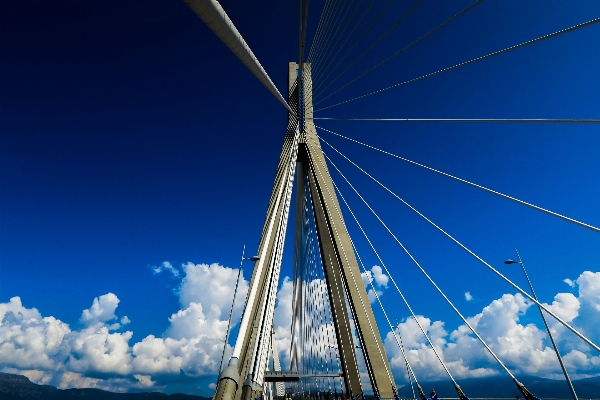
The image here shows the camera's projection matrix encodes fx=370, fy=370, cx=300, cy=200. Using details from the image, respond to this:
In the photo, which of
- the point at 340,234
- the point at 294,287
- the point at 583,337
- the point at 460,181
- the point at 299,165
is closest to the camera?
the point at 583,337

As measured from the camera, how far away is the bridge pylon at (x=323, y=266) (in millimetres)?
10602

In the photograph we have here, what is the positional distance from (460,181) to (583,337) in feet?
9.17

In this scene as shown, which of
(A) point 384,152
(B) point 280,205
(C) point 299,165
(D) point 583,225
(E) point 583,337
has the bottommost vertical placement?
(E) point 583,337

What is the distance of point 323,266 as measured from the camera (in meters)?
18.8

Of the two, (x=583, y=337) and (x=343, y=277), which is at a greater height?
(x=343, y=277)

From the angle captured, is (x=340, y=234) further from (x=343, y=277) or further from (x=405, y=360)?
(x=405, y=360)

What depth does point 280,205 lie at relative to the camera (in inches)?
601

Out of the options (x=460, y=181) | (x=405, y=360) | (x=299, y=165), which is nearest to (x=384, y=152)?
(x=460, y=181)

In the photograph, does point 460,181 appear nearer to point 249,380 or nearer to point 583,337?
point 583,337

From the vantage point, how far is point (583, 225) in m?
4.16

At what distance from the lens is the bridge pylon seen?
1060 centimetres

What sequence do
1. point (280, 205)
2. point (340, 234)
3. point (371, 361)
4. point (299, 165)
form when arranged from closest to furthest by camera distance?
point (371, 361) → point (280, 205) → point (340, 234) → point (299, 165)

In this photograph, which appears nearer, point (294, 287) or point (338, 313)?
point (338, 313)

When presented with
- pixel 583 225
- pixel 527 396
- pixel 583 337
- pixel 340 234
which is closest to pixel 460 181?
pixel 583 225
